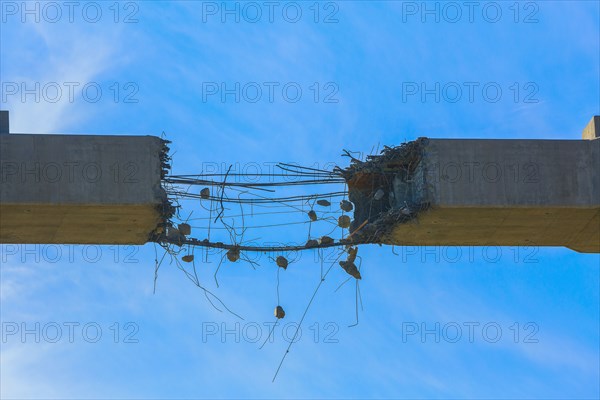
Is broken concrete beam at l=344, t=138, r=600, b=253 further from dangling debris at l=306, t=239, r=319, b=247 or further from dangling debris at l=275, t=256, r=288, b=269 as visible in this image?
dangling debris at l=275, t=256, r=288, b=269

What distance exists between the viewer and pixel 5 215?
11.1 metres

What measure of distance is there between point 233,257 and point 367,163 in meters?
1.65

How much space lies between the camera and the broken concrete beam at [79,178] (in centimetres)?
1085

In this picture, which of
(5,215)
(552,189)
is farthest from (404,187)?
(5,215)

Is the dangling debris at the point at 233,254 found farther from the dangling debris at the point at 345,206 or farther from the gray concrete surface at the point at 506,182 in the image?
the gray concrete surface at the point at 506,182

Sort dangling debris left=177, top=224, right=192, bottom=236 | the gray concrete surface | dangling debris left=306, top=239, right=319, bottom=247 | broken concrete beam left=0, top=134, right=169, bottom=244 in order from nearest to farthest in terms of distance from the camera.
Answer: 1. broken concrete beam left=0, top=134, right=169, bottom=244
2. the gray concrete surface
3. dangling debris left=177, top=224, right=192, bottom=236
4. dangling debris left=306, top=239, right=319, bottom=247

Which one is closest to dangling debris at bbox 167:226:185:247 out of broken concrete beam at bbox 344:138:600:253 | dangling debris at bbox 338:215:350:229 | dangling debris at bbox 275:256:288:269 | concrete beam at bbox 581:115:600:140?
dangling debris at bbox 275:256:288:269

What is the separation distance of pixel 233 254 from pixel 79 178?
73.9 inches

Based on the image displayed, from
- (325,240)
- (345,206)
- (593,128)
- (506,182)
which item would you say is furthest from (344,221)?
(593,128)

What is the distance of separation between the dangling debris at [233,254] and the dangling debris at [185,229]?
47cm

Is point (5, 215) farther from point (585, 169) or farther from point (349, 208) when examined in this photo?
point (585, 169)

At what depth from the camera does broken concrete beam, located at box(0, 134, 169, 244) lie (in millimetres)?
10852

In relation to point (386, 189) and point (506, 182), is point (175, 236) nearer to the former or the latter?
point (386, 189)

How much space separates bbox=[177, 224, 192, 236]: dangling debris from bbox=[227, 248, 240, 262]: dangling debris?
0.47m
